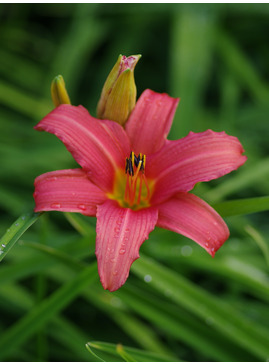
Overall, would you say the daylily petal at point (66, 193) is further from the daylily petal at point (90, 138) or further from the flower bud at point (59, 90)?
the flower bud at point (59, 90)

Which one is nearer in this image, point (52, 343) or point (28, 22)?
point (52, 343)

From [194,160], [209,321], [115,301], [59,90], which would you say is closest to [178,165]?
Answer: [194,160]

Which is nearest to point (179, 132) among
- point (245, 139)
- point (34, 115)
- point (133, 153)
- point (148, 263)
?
point (245, 139)

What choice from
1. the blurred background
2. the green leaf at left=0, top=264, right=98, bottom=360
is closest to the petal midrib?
the blurred background

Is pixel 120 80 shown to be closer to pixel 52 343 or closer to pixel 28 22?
pixel 52 343

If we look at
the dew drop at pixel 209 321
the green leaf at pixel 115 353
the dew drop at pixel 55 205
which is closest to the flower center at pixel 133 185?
the dew drop at pixel 55 205

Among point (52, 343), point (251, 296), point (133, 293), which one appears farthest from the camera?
point (251, 296)

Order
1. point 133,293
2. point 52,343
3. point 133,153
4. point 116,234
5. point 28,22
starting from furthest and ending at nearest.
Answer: point 28,22, point 52,343, point 133,293, point 133,153, point 116,234
